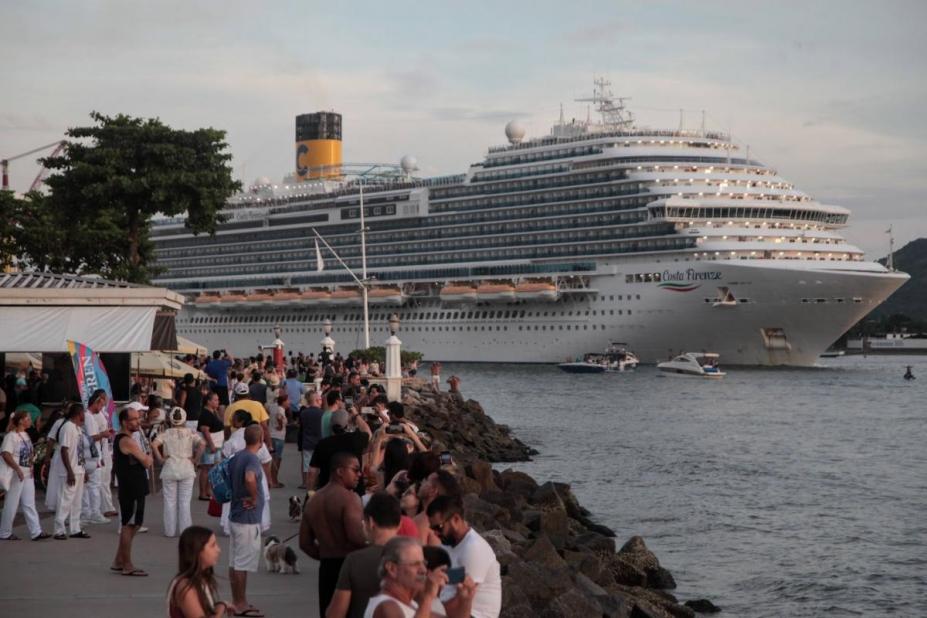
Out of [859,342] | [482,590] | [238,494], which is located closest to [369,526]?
[482,590]

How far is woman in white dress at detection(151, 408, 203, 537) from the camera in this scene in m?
12.9

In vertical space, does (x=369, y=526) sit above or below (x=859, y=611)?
above

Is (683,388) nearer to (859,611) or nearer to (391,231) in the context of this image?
(391,231)

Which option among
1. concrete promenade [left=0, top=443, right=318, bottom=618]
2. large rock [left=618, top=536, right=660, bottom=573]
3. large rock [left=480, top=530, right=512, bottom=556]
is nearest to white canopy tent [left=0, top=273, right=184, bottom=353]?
concrete promenade [left=0, top=443, right=318, bottom=618]

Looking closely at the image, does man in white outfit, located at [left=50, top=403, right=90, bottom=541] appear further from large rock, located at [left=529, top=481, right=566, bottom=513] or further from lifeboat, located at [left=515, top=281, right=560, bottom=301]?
lifeboat, located at [left=515, top=281, right=560, bottom=301]

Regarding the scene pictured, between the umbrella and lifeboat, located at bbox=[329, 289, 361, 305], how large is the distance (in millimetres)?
58281

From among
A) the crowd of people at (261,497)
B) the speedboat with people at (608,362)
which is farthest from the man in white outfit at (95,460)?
the speedboat with people at (608,362)

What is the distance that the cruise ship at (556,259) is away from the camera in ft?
237

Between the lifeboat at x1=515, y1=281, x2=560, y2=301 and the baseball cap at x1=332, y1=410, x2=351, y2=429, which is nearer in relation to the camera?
the baseball cap at x1=332, y1=410, x2=351, y2=429

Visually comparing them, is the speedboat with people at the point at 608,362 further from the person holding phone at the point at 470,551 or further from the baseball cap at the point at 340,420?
the person holding phone at the point at 470,551

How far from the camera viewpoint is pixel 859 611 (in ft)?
55.1

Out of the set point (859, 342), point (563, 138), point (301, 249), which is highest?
point (563, 138)

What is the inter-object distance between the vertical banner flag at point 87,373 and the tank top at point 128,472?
233cm

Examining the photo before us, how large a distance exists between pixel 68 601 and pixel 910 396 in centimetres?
5733
